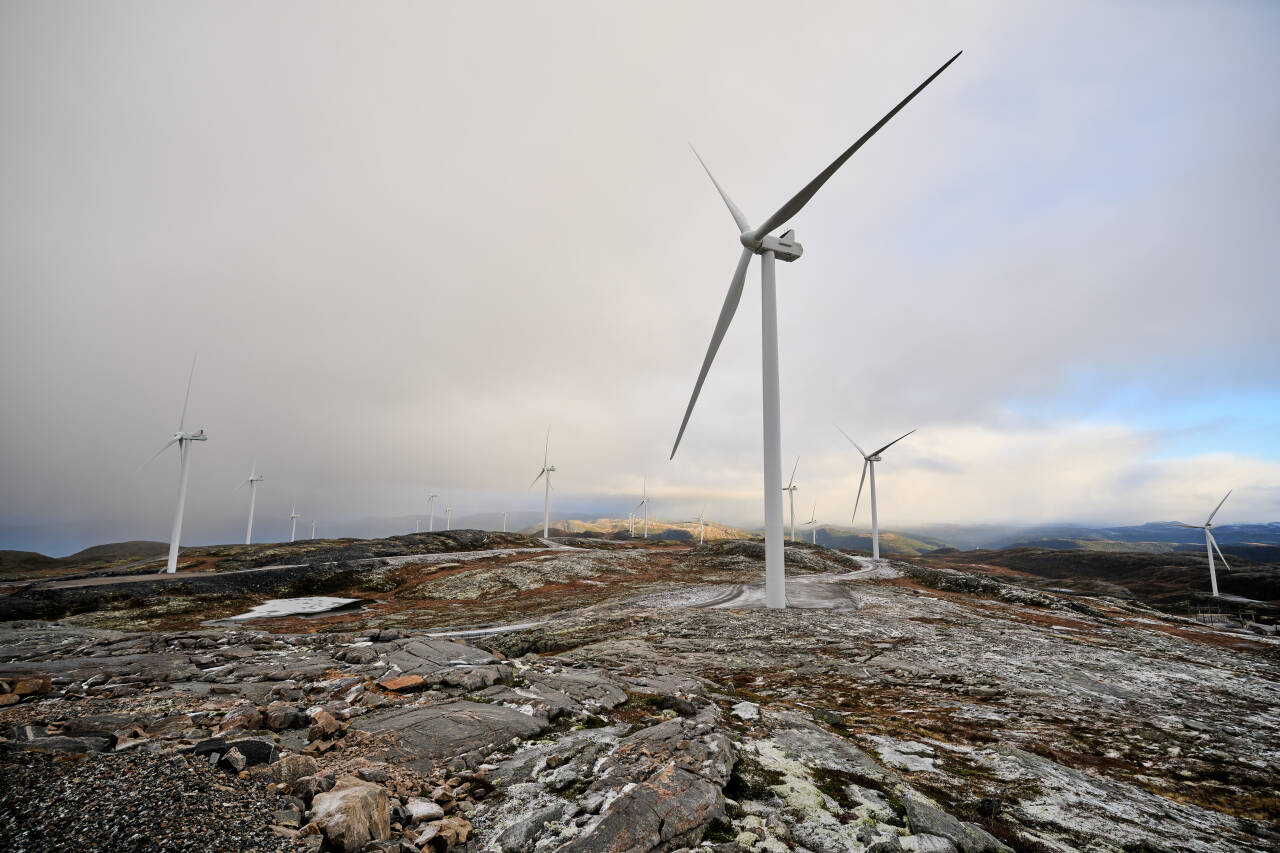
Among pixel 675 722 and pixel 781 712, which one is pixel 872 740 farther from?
pixel 675 722

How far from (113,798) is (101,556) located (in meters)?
280

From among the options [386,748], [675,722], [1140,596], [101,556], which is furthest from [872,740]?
[101,556]

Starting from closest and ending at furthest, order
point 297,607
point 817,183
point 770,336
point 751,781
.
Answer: point 751,781, point 817,183, point 770,336, point 297,607

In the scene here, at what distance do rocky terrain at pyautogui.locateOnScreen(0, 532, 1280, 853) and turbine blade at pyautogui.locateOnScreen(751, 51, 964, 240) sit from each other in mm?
24815

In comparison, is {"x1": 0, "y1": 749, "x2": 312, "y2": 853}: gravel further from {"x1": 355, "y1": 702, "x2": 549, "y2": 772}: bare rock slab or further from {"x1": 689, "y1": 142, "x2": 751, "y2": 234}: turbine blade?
{"x1": 689, "y1": 142, "x2": 751, "y2": 234}: turbine blade

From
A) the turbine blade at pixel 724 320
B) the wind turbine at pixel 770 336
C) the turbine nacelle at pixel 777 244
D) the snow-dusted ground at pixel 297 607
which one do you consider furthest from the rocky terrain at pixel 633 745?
the turbine nacelle at pixel 777 244

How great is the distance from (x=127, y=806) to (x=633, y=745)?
20.9 ft

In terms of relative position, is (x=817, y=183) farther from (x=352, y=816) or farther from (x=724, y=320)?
(x=352, y=816)

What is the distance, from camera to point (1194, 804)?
27.2 feet

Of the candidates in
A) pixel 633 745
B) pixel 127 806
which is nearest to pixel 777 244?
pixel 633 745

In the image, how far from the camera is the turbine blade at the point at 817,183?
909 inches

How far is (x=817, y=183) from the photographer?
29406 millimetres

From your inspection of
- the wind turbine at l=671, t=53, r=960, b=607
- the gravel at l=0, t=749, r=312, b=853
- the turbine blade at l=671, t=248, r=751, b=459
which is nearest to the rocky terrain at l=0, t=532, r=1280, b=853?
the gravel at l=0, t=749, r=312, b=853

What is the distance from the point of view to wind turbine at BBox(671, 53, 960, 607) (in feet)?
97.4
